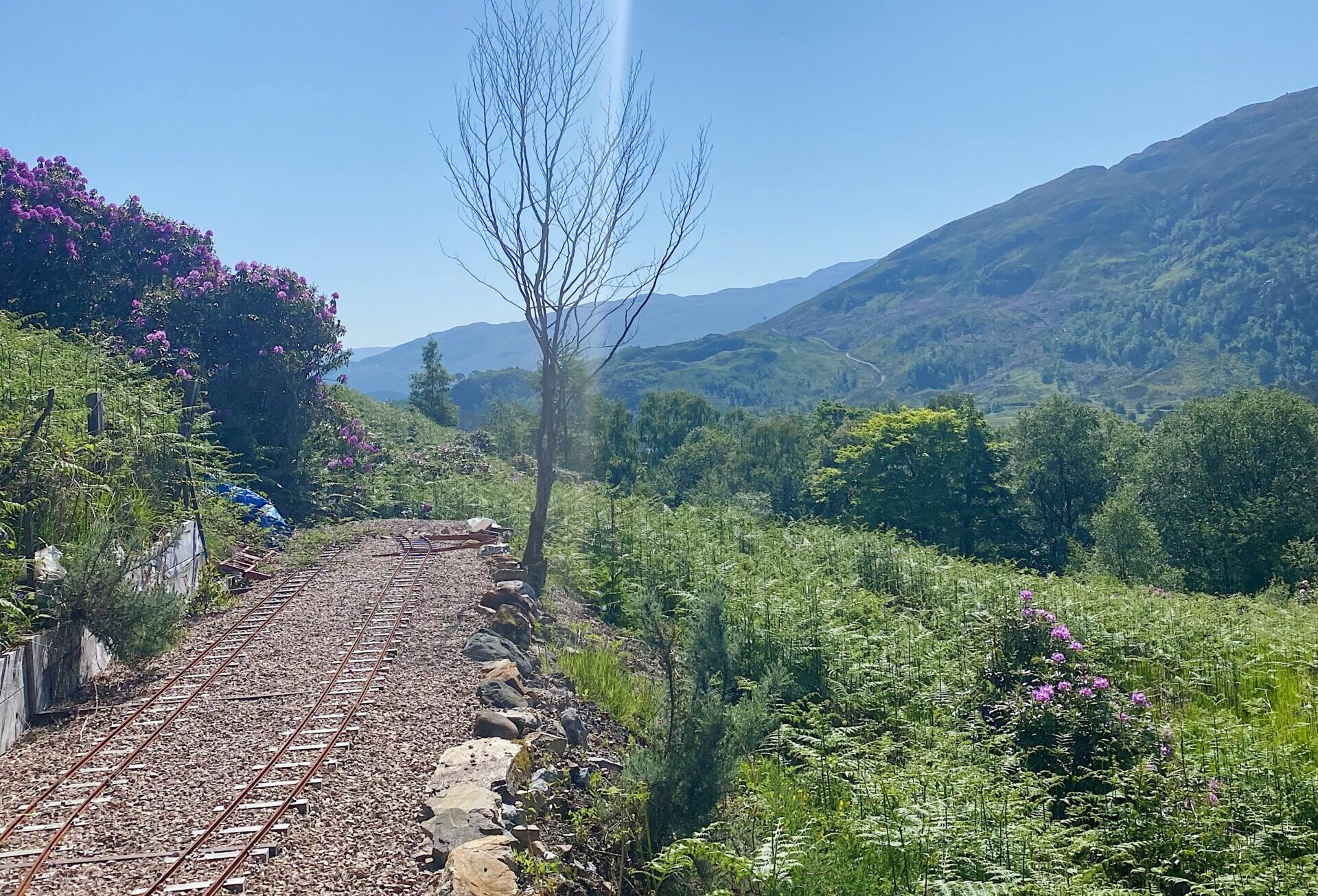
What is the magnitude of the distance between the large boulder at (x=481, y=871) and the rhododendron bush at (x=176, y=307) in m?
16.4

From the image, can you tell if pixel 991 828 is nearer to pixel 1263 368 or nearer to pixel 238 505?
pixel 238 505

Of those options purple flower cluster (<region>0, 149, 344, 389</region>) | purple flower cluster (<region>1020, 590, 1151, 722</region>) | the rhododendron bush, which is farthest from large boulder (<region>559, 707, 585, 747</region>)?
purple flower cluster (<region>0, 149, 344, 389</region>)

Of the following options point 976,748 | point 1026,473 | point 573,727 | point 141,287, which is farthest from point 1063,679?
point 1026,473

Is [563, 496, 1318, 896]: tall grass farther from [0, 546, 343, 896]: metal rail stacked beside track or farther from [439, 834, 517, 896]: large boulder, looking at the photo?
[0, 546, 343, 896]: metal rail stacked beside track

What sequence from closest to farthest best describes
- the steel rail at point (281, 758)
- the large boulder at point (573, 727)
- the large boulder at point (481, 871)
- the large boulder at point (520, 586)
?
1. the large boulder at point (481, 871)
2. the steel rail at point (281, 758)
3. the large boulder at point (573, 727)
4. the large boulder at point (520, 586)

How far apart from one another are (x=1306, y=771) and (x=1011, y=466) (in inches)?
1534

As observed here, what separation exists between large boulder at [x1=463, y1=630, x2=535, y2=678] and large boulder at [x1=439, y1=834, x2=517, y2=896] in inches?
151

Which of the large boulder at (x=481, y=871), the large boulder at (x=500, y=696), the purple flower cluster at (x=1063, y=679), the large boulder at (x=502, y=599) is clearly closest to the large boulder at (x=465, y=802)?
the large boulder at (x=481, y=871)

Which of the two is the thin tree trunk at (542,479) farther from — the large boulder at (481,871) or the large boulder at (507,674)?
the large boulder at (481,871)

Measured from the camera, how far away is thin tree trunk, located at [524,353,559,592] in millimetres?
13320

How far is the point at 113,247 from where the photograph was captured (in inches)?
880

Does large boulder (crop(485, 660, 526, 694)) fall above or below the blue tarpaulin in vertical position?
below

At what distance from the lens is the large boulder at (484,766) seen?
19.3 ft

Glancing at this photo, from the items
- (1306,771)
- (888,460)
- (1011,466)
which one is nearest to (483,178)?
(1306,771)
